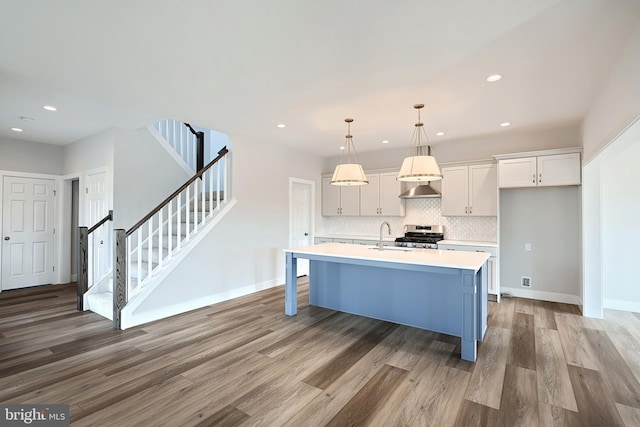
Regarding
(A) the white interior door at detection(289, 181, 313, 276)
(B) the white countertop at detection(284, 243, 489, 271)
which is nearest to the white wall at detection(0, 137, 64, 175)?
(A) the white interior door at detection(289, 181, 313, 276)

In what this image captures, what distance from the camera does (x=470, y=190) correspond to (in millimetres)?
5176

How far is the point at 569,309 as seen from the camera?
4.35 metres

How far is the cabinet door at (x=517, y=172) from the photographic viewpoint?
4559 millimetres

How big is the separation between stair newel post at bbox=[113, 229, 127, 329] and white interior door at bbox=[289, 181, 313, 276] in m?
2.98

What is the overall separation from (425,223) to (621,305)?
114 inches

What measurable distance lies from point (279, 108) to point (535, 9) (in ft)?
8.70

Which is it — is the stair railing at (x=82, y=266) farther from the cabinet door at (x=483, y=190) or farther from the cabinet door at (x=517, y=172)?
the cabinet door at (x=517, y=172)

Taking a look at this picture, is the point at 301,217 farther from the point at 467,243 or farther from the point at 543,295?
the point at 543,295

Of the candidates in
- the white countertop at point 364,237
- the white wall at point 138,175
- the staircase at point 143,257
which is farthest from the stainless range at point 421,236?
the white wall at point 138,175

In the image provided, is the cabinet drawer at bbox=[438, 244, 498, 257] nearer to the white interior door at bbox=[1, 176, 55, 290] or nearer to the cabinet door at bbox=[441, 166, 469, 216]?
the cabinet door at bbox=[441, 166, 469, 216]

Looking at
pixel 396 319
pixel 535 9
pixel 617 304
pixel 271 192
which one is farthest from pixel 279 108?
pixel 617 304

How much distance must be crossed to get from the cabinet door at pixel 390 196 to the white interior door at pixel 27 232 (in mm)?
6325

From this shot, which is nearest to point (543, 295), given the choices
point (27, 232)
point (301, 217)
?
point (301, 217)

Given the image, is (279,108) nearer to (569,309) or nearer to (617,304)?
(569,309)
